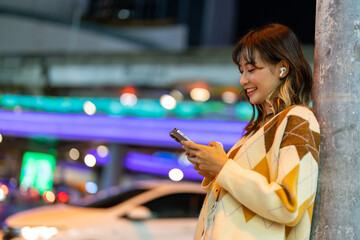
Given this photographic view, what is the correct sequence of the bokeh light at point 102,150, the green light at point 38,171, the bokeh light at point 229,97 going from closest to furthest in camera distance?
the bokeh light at point 229,97, the green light at point 38,171, the bokeh light at point 102,150

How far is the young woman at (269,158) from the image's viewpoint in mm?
1572

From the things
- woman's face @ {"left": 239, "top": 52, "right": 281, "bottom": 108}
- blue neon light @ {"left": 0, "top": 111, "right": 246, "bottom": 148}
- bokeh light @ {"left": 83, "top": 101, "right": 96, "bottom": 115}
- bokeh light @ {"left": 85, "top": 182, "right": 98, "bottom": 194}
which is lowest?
bokeh light @ {"left": 85, "top": 182, "right": 98, "bottom": 194}

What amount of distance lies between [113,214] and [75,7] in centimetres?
2071

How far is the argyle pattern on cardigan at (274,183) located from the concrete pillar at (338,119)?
0.36ft

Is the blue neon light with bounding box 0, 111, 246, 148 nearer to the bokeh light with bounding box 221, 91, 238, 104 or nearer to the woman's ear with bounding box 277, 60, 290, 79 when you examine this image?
the bokeh light with bounding box 221, 91, 238, 104

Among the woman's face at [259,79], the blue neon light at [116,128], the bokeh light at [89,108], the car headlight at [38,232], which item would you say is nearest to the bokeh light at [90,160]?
the blue neon light at [116,128]

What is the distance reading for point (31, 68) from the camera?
1568 centimetres

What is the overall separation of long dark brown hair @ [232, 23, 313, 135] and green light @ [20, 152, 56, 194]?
751 inches

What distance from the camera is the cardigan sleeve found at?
1.54 meters

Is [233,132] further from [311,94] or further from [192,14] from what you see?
[311,94]

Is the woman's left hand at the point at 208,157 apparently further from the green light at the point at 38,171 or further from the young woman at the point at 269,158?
the green light at the point at 38,171

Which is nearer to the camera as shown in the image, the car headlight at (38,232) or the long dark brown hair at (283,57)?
the long dark brown hair at (283,57)

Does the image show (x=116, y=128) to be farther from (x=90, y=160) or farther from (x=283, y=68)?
(x=283, y=68)

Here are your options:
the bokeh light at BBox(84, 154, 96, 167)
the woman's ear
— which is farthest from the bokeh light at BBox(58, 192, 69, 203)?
the woman's ear
